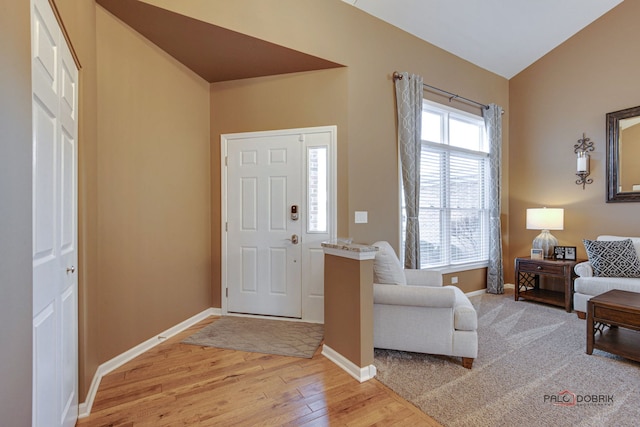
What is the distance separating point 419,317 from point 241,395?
1.45 metres

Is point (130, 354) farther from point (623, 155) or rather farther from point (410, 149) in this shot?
point (623, 155)

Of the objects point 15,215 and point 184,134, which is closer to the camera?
point 15,215

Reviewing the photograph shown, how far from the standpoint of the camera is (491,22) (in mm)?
3664

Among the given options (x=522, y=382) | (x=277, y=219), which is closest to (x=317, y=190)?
(x=277, y=219)

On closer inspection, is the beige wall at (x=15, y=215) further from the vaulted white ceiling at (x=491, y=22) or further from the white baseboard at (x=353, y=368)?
the vaulted white ceiling at (x=491, y=22)

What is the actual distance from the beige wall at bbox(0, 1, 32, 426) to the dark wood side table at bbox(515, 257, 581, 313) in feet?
16.0

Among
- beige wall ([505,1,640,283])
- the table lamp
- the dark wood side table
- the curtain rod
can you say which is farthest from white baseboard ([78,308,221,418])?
beige wall ([505,1,640,283])

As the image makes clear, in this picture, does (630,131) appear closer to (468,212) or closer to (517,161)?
(517,161)

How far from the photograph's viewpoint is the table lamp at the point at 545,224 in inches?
155

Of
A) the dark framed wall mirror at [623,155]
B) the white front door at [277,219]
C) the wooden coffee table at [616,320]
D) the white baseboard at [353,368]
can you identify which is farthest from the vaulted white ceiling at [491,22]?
the white baseboard at [353,368]

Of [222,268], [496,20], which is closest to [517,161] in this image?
[496,20]

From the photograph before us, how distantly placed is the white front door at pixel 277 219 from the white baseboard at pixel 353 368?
889 mm

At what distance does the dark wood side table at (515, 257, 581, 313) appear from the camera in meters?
3.66

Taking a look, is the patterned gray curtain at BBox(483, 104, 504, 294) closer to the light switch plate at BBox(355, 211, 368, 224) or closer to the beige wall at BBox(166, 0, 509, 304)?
the beige wall at BBox(166, 0, 509, 304)
